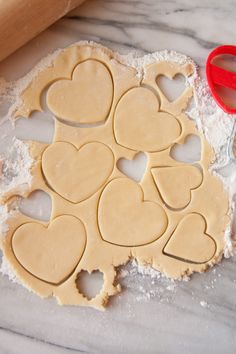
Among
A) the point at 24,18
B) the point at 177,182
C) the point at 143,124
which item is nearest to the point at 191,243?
the point at 177,182

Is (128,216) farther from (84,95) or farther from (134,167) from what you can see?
(84,95)

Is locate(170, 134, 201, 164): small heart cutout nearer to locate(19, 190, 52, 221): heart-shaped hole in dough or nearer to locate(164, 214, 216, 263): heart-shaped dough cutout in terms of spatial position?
locate(164, 214, 216, 263): heart-shaped dough cutout

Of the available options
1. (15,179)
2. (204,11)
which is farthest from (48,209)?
(204,11)

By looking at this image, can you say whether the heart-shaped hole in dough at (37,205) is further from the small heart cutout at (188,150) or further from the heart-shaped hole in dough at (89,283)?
the small heart cutout at (188,150)

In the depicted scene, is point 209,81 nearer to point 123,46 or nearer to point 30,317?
point 123,46

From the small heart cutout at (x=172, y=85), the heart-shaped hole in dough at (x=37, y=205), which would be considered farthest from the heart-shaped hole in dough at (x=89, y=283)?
the small heart cutout at (x=172, y=85)

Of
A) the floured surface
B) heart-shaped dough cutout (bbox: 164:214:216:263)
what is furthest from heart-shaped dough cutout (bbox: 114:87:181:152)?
heart-shaped dough cutout (bbox: 164:214:216:263)
